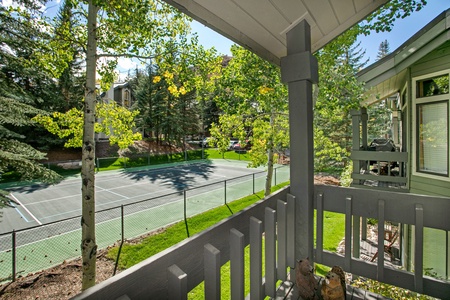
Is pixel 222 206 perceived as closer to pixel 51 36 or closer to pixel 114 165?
pixel 51 36

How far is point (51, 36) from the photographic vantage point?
4.82 metres

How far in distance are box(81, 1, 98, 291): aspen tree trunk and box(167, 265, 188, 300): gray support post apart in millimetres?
3870

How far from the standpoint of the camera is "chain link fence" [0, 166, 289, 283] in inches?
204

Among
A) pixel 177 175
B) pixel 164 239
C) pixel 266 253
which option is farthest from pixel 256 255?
pixel 177 175

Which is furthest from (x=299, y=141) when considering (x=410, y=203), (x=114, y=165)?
(x=114, y=165)

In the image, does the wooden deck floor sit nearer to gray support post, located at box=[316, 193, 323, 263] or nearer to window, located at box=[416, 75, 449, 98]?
gray support post, located at box=[316, 193, 323, 263]

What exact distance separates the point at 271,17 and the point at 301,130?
793 millimetres

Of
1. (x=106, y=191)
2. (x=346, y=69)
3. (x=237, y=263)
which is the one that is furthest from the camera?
(x=106, y=191)

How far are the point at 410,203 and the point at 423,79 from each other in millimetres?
3954

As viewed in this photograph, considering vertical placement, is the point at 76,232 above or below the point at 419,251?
below

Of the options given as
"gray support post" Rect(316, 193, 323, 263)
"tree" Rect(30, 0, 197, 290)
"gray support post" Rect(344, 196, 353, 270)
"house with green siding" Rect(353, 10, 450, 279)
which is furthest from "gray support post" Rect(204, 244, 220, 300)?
"house with green siding" Rect(353, 10, 450, 279)

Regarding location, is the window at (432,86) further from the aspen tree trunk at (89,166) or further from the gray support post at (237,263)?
the aspen tree trunk at (89,166)

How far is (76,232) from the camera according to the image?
679 cm

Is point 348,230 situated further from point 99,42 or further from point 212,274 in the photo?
point 99,42
